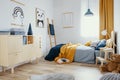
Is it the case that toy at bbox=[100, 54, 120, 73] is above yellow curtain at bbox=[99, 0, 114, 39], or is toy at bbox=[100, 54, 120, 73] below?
below

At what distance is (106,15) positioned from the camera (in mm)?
5125

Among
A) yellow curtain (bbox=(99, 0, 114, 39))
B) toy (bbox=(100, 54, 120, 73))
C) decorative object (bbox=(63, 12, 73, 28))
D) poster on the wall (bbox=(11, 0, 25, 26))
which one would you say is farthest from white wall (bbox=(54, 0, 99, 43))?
toy (bbox=(100, 54, 120, 73))

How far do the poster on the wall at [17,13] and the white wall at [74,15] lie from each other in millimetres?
2235

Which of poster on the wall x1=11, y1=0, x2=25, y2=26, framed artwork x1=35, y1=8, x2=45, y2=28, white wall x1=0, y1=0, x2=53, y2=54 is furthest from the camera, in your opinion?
framed artwork x1=35, y1=8, x2=45, y2=28

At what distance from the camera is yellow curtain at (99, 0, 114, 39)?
5.04m

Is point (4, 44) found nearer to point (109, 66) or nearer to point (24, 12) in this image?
point (24, 12)

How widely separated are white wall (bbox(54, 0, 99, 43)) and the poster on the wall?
224 centimetres

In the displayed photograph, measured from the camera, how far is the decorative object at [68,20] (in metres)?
5.87

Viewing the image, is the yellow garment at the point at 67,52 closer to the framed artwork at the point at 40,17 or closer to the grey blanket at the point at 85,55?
the grey blanket at the point at 85,55

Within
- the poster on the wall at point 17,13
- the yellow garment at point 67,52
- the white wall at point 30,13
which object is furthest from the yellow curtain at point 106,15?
the poster on the wall at point 17,13

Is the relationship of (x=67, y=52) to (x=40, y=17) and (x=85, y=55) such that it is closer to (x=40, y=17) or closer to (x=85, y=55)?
(x=85, y=55)

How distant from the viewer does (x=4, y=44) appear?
3105mm

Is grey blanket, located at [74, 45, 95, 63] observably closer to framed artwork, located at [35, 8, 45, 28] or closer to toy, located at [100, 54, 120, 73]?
toy, located at [100, 54, 120, 73]

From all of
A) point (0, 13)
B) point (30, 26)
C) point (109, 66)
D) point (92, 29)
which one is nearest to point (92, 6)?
point (92, 29)
